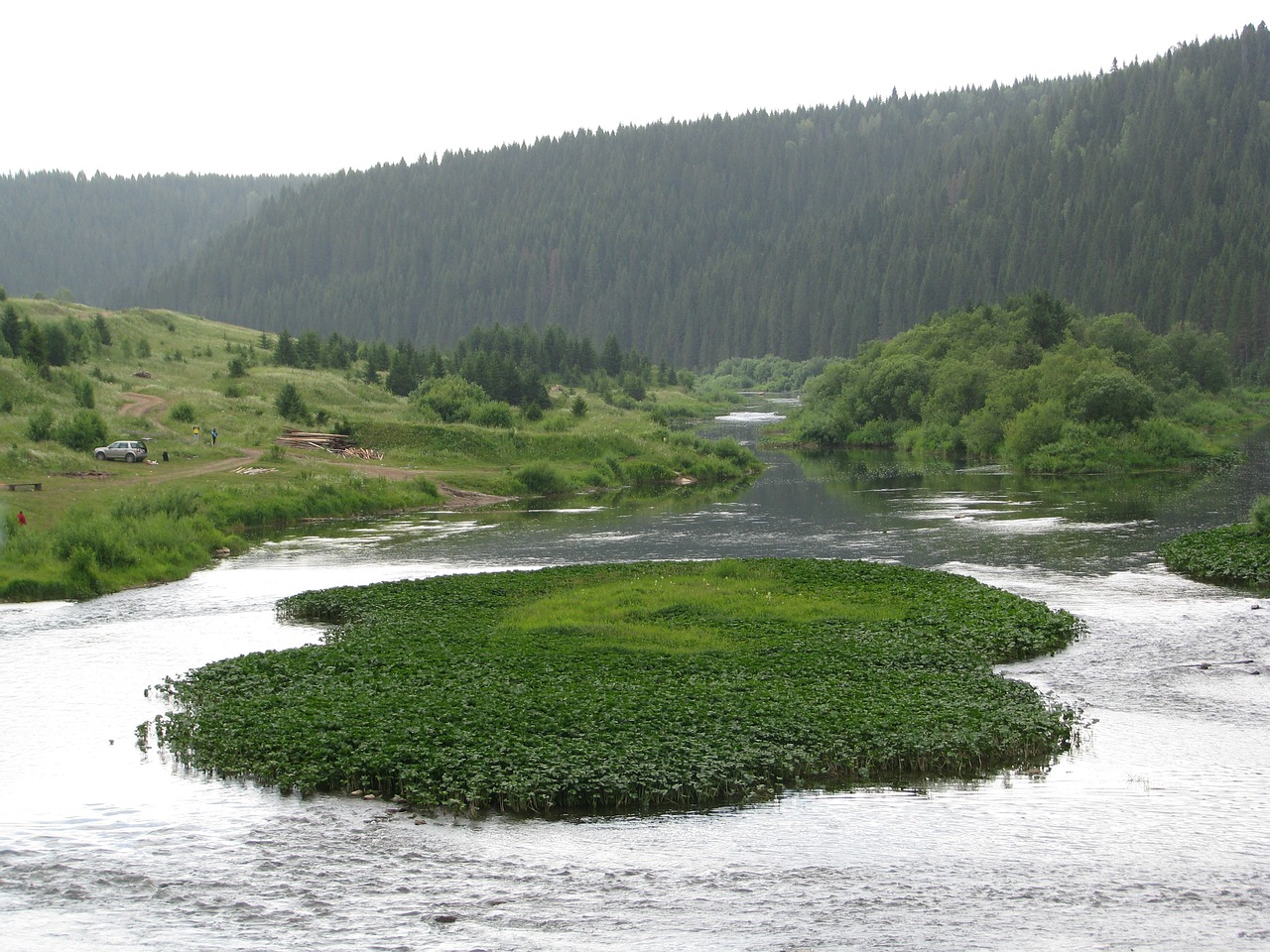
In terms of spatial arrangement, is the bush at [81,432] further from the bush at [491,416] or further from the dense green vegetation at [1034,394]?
the dense green vegetation at [1034,394]

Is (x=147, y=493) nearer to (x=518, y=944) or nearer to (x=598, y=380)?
(x=518, y=944)

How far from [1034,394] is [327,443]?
2340 inches

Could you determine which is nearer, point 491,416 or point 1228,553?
point 1228,553

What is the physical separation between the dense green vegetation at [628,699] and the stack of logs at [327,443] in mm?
52119

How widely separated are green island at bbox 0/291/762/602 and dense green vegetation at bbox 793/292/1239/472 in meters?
21.6

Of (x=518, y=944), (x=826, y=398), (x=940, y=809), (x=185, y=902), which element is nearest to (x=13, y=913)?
(x=185, y=902)

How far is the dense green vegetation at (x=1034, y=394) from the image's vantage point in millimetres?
99625

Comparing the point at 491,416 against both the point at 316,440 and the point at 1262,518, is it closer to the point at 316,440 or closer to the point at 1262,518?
the point at 316,440

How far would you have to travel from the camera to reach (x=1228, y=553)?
49469 mm

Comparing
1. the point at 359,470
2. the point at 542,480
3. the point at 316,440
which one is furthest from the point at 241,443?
the point at 542,480

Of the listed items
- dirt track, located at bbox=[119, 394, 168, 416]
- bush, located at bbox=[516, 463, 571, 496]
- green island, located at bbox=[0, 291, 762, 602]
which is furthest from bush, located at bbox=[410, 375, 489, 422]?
bush, located at bbox=[516, 463, 571, 496]

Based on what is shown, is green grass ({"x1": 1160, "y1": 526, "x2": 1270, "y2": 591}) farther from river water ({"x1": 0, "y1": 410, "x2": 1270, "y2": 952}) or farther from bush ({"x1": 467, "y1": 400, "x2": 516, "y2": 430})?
bush ({"x1": 467, "y1": 400, "x2": 516, "y2": 430})

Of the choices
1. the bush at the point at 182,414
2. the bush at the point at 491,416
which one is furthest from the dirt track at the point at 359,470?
the bush at the point at 491,416

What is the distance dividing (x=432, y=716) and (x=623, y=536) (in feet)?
122
